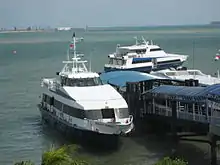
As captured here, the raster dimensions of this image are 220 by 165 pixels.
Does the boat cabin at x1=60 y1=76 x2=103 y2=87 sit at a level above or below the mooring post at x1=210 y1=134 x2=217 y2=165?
above

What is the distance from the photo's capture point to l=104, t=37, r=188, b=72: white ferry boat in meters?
64.2

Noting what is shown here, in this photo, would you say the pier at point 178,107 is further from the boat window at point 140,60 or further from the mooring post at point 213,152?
the boat window at point 140,60

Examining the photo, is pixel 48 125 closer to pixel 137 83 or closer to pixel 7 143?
pixel 7 143

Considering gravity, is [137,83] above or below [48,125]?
above

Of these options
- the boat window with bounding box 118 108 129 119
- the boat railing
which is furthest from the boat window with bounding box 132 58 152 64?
the boat window with bounding box 118 108 129 119

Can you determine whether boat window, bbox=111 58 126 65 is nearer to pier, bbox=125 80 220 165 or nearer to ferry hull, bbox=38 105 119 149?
pier, bbox=125 80 220 165

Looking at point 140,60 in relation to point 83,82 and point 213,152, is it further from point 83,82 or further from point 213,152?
point 213,152

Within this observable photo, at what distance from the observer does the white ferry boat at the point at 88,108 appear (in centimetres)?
2878

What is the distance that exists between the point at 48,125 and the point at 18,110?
865 cm

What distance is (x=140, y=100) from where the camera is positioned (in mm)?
34500

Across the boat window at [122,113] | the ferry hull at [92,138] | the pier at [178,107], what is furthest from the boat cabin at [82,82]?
the boat window at [122,113]

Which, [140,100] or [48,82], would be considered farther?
[48,82]

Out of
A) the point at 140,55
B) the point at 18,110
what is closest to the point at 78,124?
the point at 18,110

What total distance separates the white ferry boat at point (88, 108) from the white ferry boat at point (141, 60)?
2874 centimetres
